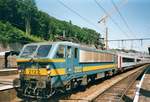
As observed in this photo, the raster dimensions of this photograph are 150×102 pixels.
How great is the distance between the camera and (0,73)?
1020 inches

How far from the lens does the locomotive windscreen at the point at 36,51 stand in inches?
569

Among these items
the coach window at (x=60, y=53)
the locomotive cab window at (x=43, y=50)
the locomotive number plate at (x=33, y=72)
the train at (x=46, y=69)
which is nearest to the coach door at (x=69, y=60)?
the train at (x=46, y=69)

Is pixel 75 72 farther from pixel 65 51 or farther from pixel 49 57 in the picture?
pixel 49 57

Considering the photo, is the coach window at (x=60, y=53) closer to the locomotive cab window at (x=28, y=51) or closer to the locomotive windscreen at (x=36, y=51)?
the locomotive windscreen at (x=36, y=51)

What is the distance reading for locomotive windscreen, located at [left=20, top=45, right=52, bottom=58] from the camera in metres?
14.5

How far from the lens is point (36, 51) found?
48.5 ft

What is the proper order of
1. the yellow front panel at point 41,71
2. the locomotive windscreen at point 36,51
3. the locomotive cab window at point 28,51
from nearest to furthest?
the yellow front panel at point 41,71
the locomotive windscreen at point 36,51
the locomotive cab window at point 28,51

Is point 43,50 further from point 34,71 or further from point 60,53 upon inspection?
point 34,71

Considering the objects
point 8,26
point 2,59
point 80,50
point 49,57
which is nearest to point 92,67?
point 80,50

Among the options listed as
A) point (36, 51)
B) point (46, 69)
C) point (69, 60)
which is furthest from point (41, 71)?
point (69, 60)

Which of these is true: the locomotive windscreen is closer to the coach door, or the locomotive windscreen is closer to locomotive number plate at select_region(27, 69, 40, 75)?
locomotive number plate at select_region(27, 69, 40, 75)

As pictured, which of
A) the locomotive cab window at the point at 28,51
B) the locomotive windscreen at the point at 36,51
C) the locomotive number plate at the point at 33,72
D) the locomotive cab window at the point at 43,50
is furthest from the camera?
the locomotive cab window at the point at 28,51

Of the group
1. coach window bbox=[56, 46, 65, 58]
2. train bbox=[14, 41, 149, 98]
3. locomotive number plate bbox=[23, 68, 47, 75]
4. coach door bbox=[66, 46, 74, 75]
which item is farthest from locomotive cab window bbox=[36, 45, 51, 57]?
coach door bbox=[66, 46, 74, 75]

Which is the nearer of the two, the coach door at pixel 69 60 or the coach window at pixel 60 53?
the coach window at pixel 60 53
